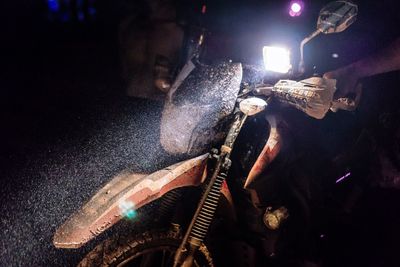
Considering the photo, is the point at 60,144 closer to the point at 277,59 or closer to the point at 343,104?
the point at 277,59

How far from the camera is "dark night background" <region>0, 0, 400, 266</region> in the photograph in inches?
147

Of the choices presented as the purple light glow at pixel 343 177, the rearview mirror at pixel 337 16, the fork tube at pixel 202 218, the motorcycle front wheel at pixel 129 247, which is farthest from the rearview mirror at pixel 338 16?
the motorcycle front wheel at pixel 129 247

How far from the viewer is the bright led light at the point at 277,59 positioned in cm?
307

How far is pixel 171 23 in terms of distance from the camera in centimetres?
698

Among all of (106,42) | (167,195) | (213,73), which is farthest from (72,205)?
(106,42)

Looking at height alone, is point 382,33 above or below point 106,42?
above

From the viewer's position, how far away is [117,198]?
228 cm

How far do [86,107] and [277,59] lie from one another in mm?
4016

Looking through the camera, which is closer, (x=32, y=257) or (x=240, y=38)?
(x=32, y=257)

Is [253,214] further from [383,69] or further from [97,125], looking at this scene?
[97,125]

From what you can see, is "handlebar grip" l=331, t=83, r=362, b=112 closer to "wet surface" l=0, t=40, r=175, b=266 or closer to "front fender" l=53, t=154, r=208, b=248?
"front fender" l=53, t=154, r=208, b=248

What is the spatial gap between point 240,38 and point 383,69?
110 inches

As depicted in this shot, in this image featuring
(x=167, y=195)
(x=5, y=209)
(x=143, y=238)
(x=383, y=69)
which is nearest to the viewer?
(x=143, y=238)

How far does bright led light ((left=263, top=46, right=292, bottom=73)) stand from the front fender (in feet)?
3.91
